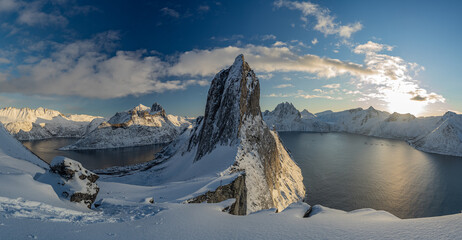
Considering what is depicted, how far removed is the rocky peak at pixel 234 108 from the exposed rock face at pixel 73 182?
1006 inches

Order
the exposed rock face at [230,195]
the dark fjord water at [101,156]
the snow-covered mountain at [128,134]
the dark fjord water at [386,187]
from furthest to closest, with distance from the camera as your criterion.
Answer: the snow-covered mountain at [128,134]
the dark fjord water at [101,156]
the dark fjord water at [386,187]
the exposed rock face at [230,195]

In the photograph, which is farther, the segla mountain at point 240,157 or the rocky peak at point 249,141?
the rocky peak at point 249,141

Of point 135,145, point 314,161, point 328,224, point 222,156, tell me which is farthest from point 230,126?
point 135,145

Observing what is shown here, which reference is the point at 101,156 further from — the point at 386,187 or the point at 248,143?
the point at 386,187

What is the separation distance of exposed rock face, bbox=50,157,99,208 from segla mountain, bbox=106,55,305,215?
36.5 ft

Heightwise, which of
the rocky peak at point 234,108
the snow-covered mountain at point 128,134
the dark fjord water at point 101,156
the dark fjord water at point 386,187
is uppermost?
the rocky peak at point 234,108

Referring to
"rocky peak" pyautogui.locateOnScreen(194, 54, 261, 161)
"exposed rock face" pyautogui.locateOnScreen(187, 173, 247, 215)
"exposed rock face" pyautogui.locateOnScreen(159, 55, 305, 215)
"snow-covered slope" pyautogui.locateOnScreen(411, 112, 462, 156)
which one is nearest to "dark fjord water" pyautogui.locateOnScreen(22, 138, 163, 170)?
"rocky peak" pyautogui.locateOnScreen(194, 54, 261, 161)

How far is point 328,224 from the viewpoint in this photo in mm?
8555

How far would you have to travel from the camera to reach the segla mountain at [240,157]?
28.0 m

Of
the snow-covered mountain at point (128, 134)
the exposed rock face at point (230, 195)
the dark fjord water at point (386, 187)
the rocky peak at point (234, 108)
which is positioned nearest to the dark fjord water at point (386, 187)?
the dark fjord water at point (386, 187)

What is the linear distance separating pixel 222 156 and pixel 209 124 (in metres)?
15.3

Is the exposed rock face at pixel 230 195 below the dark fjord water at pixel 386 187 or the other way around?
the other way around

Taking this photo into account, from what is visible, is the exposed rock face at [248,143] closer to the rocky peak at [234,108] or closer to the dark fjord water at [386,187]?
the rocky peak at [234,108]

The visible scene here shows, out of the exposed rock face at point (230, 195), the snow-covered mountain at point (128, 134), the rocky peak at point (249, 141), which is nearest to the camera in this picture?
the exposed rock face at point (230, 195)
